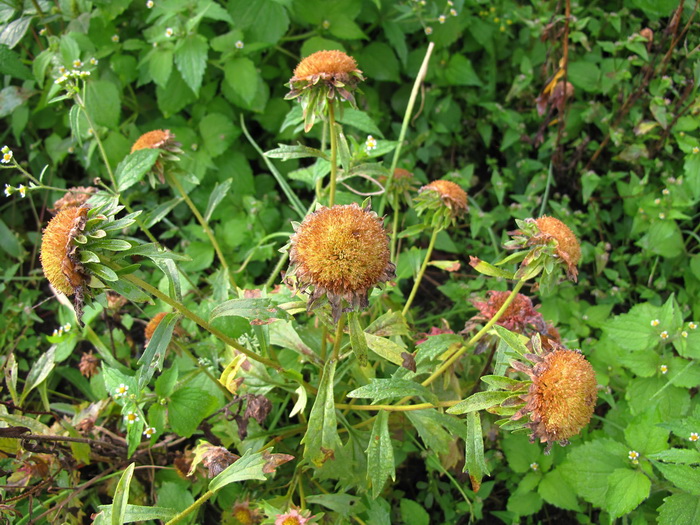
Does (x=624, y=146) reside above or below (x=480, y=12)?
below

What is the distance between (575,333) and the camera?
2039 mm

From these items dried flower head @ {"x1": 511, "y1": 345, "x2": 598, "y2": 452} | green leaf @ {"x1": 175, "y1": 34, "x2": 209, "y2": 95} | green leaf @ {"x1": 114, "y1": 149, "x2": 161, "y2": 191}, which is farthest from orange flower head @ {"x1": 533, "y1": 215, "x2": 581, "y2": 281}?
green leaf @ {"x1": 175, "y1": 34, "x2": 209, "y2": 95}

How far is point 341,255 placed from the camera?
1047 mm

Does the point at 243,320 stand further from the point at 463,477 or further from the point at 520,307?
the point at 463,477

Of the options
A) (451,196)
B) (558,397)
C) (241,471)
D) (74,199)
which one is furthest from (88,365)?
(558,397)

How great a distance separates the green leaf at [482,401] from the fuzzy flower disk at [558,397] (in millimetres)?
49

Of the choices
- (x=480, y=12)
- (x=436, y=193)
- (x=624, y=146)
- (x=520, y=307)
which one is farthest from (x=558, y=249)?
(x=480, y=12)

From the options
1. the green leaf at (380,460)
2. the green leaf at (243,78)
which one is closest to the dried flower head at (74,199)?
the green leaf at (243,78)

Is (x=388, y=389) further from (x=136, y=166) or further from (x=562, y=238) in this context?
(x=136, y=166)

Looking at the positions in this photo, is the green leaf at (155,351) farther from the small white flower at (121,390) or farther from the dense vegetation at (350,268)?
the small white flower at (121,390)

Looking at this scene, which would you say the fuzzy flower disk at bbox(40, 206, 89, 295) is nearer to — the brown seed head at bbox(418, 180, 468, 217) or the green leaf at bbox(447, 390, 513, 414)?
the green leaf at bbox(447, 390, 513, 414)

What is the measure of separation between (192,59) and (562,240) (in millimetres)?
1607

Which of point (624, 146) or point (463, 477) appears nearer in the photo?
point (463, 477)

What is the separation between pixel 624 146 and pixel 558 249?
1556mm
